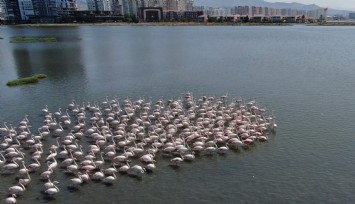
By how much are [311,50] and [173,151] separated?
76994 mm

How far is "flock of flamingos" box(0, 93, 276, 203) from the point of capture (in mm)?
26656

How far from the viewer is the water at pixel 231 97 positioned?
81.1ft

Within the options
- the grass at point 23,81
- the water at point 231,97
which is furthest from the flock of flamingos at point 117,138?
the grass at point 23,81

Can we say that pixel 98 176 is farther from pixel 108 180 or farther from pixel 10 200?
pixel 10 200

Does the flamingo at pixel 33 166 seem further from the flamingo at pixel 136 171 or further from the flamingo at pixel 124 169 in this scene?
the flamingo at pixel 136 171

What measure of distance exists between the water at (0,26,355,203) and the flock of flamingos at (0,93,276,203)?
93cm

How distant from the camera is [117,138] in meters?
32.0

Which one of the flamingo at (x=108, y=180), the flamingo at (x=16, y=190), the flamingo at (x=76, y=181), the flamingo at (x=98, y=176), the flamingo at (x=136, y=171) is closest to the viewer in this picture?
the flamingo at (x=16, y=190)

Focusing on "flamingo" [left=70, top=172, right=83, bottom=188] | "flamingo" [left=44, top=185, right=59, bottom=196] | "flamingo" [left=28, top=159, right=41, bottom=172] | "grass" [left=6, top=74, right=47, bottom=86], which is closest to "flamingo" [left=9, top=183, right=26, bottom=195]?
"flamingo" [left=44, top=185, right=59, bottom=196]

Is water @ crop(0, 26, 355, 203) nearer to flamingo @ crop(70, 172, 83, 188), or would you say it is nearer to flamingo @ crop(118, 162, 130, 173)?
flamingo @ crop(70, 172, 83, 188)

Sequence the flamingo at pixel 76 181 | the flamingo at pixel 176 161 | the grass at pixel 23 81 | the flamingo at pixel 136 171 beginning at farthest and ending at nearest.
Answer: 1. the grass at pixel 23 81
2. the flamingo at pixel 176 161
3. the flamingo at pixel 136 171
4. the flamingo at pixel 76 181

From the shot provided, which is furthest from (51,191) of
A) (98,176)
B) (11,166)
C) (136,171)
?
(136,171)

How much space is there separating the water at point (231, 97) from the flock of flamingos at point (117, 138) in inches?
36.6

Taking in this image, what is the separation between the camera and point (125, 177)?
26250mm
